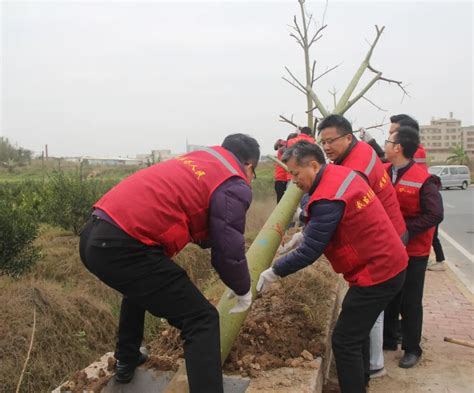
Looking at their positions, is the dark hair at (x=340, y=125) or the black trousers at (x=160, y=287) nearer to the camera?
the black trousers at (x=160, y=287)

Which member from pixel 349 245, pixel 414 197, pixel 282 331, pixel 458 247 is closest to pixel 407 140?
pixel 414 197

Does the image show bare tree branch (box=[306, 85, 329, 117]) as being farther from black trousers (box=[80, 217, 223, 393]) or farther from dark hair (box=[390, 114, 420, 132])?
black trousers (box=[80, 217, 223, 393])

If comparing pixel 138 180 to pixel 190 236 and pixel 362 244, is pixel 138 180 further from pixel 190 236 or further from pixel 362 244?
pixel 362 244

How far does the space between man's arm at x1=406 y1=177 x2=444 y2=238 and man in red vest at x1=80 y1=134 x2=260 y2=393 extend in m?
1.56

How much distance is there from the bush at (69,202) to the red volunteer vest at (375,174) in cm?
550

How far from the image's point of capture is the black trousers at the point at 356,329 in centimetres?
251

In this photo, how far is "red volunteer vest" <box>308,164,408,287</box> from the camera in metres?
2.38

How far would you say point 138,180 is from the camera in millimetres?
2262

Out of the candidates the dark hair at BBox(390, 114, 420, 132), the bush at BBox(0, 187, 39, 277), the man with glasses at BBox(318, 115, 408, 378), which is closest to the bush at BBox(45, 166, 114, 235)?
the bush at BBox(0, 187, 39, 277)

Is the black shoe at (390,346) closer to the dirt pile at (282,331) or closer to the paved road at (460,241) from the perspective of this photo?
the dirt pile at (282,331)

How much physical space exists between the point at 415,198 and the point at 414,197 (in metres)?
0.01

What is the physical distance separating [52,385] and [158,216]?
2717mm

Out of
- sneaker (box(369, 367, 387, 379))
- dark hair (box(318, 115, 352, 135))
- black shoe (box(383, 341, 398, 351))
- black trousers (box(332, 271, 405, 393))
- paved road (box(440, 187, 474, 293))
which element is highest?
dark hair (box(318, 115, 352, 135))

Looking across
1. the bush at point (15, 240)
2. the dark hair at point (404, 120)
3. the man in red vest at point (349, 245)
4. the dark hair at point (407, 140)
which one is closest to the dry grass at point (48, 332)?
the bush at point (15, 240)
